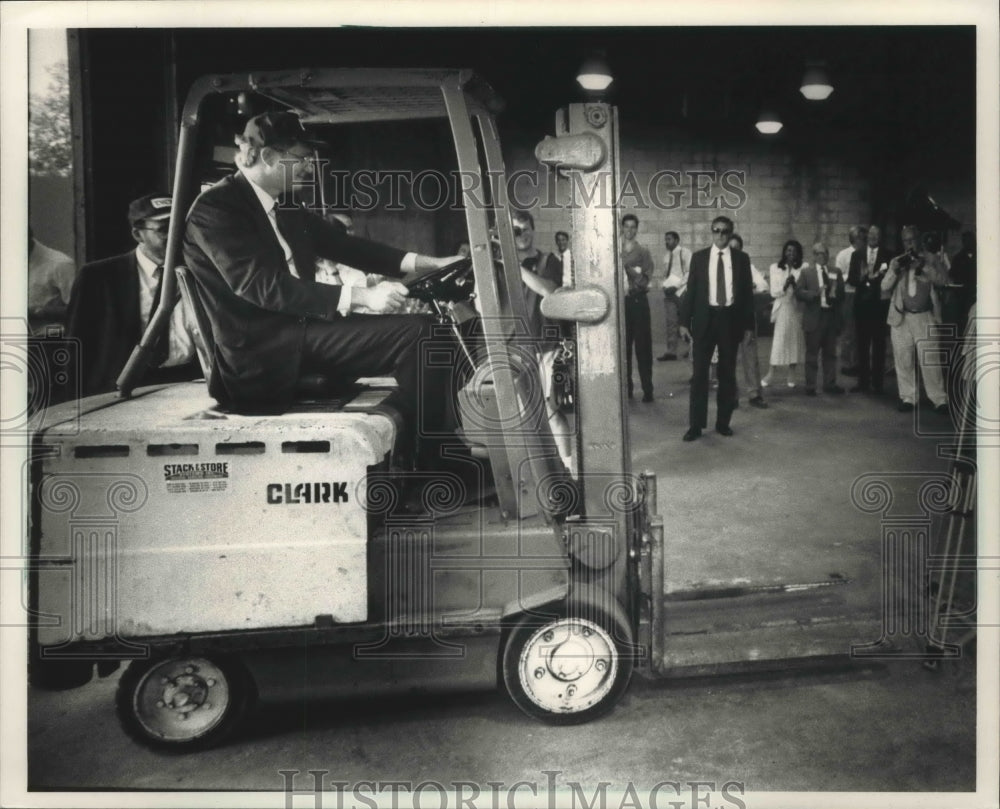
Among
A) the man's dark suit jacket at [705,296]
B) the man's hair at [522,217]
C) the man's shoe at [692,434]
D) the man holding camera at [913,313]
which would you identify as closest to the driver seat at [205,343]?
the man's hair at [522,217]

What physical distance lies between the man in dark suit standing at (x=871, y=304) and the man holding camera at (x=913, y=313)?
0.04 m

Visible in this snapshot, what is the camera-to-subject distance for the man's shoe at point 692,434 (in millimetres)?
3615

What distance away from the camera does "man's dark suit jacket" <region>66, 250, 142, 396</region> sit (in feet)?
9.12

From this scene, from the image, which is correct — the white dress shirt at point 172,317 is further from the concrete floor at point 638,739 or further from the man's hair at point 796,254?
the man's hair at point 796,254

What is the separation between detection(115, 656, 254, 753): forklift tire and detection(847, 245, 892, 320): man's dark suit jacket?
279 cm

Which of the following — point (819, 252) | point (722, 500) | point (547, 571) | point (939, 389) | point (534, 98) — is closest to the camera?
point (547, 571)

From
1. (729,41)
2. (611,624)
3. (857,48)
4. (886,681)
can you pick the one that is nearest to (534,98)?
(729,41)

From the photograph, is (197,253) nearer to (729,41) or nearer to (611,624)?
(611,624)

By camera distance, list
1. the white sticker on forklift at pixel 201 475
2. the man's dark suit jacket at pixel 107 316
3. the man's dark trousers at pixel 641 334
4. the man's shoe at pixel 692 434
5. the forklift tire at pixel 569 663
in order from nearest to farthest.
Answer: the white sticker on forklift at pixel 201 475 < the forklift tire at pixel 569 663 < the man's dark suit jacket at pixel 107 316 < the man's dark trousers at pixel 641 334 < the man's shoe at pixel 692 434

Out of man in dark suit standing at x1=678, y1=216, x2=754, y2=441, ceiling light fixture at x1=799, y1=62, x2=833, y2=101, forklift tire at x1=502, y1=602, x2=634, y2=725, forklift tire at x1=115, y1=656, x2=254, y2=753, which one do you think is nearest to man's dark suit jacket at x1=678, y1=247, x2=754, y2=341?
man in dark suit standing at x1=678, y1=216, x2=754, y2=441

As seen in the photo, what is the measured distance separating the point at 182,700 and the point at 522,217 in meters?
1.97

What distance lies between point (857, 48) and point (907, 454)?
156 centimetres

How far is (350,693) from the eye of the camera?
8.88 feet

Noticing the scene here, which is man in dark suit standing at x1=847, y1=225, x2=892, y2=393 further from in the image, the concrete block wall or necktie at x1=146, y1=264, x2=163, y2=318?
necktie at x1=146, y1=264, x2=163, y2=318
